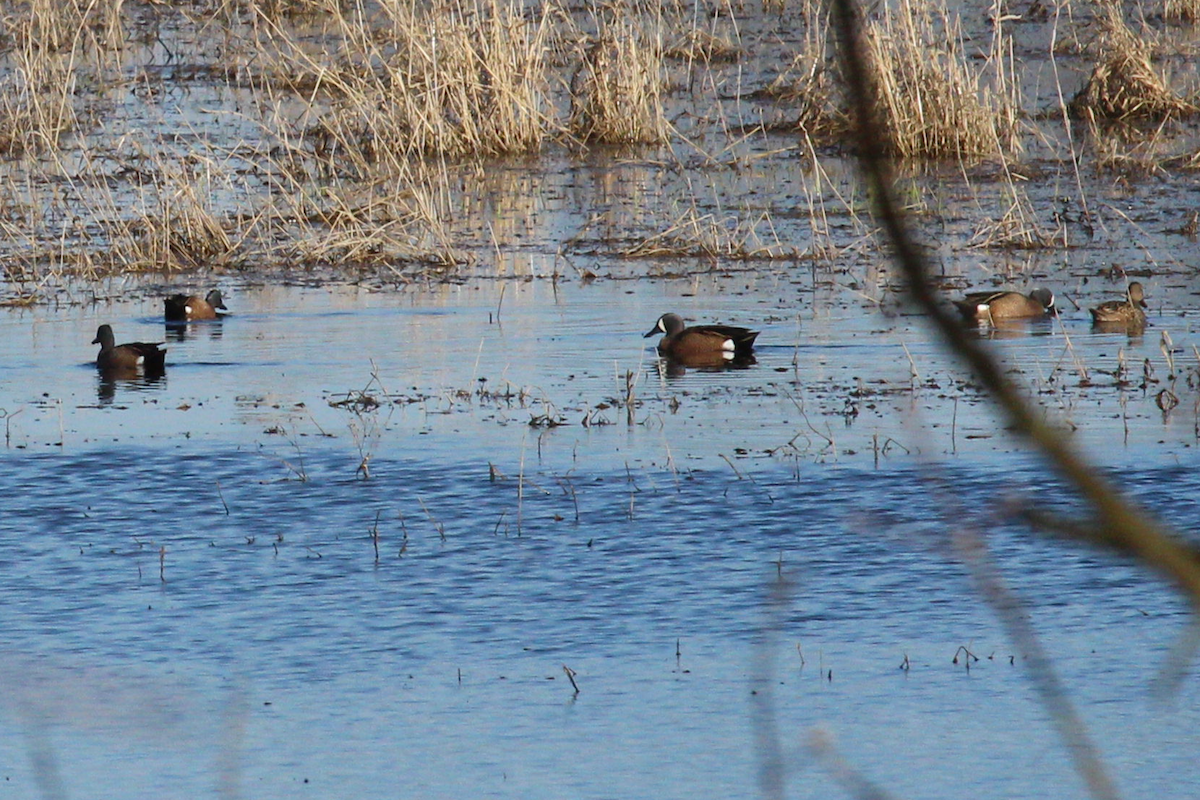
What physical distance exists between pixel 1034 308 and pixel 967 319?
993 mm

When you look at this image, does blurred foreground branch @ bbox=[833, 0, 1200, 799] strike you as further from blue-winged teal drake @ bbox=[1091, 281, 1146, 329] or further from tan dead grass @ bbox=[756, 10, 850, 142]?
tan dead grass @ bbox=[756, 10, 850, 142]

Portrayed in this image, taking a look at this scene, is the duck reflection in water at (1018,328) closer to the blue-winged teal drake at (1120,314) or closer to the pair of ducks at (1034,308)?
the pair of ducks at (1034,308)

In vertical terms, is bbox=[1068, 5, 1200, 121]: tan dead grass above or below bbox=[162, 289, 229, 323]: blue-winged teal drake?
above

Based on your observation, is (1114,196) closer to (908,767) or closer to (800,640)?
(800,640)

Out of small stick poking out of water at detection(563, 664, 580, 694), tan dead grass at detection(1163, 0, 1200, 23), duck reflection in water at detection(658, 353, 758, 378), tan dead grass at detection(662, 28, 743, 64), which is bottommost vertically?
small stick poking out of water at detection(563, 664, 580, 694)

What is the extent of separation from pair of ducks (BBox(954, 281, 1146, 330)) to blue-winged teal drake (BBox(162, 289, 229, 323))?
16.9 ft

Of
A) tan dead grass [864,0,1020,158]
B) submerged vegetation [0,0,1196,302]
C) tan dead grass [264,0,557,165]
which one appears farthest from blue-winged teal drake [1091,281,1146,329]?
tan dead grass [264,0,557,165]

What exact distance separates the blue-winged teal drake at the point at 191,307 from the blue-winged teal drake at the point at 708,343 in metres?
3.35

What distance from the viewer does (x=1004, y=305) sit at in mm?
11844

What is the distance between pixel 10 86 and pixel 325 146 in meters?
5.26

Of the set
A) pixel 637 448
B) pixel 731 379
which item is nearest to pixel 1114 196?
pixel 731 379

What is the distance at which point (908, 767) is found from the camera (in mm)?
5098

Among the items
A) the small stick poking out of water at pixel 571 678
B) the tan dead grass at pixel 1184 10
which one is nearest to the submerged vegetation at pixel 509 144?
the tan dead grass at pixel 1184 10

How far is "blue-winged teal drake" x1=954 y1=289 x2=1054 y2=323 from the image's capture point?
11.6 meters
